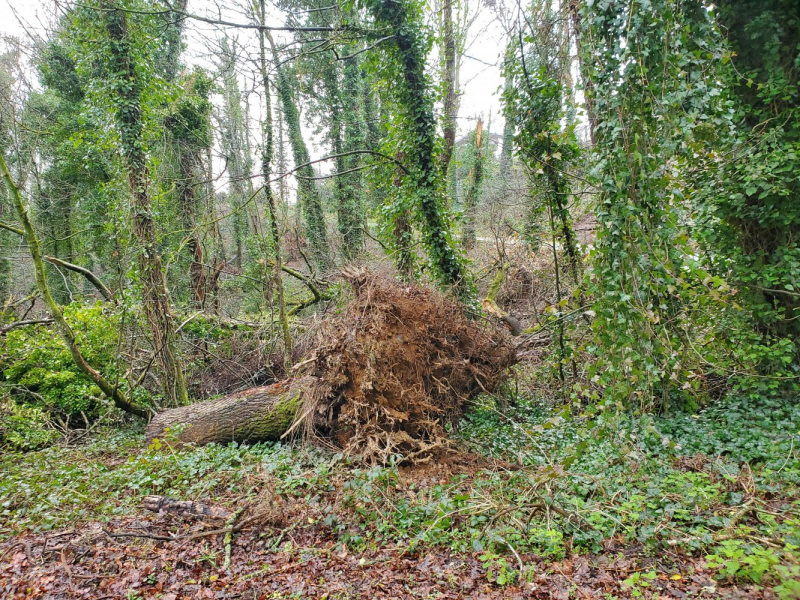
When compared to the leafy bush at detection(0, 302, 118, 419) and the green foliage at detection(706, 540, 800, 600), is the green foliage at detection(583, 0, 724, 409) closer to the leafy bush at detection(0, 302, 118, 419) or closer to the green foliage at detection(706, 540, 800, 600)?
the green foliage at detection(706, 540, 800, 600)

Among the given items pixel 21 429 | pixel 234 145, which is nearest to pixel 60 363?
pixel 21 429

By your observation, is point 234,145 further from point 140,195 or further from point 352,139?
point 352,139

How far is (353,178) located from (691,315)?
12273mm

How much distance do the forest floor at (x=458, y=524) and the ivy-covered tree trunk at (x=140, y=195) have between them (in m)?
2.73

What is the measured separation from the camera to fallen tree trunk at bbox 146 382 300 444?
5773 mm

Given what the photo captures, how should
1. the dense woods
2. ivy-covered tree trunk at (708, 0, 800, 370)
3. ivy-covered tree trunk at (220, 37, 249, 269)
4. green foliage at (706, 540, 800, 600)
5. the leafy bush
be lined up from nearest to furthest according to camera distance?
1. green foliage at (706, 540, 800, 600)
2. the dense woods
3. ivy-covered tree trunk at (708, 0, 800, 370)
4. ivy-covered tree trunk at (220, 37, 249, 269)
5. the leafy bush

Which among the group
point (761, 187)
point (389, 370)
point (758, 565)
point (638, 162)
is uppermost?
point (638, 162)

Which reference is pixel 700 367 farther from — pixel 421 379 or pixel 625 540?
pixel 421 379

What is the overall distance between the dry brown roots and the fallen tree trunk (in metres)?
0.65

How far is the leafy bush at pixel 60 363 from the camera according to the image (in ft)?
24.4

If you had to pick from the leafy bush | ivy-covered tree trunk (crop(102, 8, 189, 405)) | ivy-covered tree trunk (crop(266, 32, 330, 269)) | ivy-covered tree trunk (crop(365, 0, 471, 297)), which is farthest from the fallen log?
ivy-covered tree trunk (crop(266, 32, 330, 269))

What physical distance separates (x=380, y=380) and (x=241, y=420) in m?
2.26

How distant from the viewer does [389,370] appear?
497cm

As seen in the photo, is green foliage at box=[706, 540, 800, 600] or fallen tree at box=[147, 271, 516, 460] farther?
fallen tree at box=[147, 271, 516, 460]
